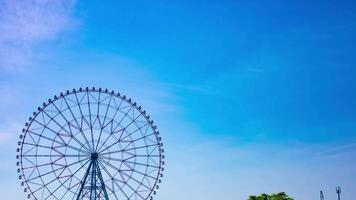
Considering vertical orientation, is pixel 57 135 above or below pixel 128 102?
below

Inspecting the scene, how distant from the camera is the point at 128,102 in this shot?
49.2 meters

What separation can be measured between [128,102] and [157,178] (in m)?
9.33

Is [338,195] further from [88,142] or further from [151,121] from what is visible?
[88,142]

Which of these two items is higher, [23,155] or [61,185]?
[23,155]

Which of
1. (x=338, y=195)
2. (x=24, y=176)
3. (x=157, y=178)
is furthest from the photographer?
(x=338, y=195)

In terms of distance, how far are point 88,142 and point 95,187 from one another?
497 cm

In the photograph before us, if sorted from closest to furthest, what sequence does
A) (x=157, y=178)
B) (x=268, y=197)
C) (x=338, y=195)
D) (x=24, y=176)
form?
(x=24, y=176), (x=157, y=178), (x=268, y=197), (x=338, y=195)

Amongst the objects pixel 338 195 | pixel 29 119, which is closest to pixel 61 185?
pixel 29 119

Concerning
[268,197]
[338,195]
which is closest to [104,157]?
[268,197]

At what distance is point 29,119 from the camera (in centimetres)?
4594

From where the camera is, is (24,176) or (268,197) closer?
(24,176)

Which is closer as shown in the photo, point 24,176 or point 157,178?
point 24,176

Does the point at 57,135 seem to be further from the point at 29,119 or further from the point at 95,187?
the point at 95,187

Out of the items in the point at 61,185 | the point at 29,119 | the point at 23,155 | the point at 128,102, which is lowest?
the point at 61,185
